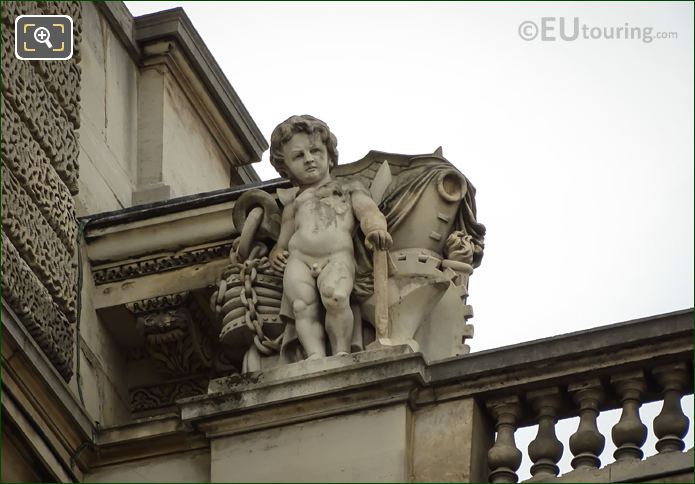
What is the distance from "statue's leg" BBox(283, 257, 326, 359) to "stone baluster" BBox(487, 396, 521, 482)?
1175 millimetres

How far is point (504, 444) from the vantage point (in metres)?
15.0

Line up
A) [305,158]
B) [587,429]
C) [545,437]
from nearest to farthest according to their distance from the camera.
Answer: [587,429]
[545,437]
[305,158]

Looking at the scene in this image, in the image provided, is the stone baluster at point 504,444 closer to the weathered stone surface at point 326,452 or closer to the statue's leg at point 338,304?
the weathered stone surface at point 326,452

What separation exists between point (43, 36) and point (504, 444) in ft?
14.2

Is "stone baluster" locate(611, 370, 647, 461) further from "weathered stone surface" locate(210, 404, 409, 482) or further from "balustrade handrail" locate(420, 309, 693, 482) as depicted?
"weathered stone surface" locate(210, 404, 409, 482)

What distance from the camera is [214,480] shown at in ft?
50.5

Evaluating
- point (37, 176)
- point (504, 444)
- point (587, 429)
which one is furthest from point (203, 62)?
point (587, 429)

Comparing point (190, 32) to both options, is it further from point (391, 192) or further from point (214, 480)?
point (214, 480)

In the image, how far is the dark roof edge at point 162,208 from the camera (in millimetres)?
17453

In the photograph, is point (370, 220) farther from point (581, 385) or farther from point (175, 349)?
point (175, 349)

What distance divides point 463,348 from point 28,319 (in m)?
Answer: 2.58

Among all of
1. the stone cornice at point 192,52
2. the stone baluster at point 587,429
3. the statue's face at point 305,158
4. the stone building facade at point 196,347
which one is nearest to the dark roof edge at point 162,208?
the stone building facade at point 196,347

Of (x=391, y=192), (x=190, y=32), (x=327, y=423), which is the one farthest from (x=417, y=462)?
(x=190, y=32)

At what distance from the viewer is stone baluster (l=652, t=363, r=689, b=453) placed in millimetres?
14539
